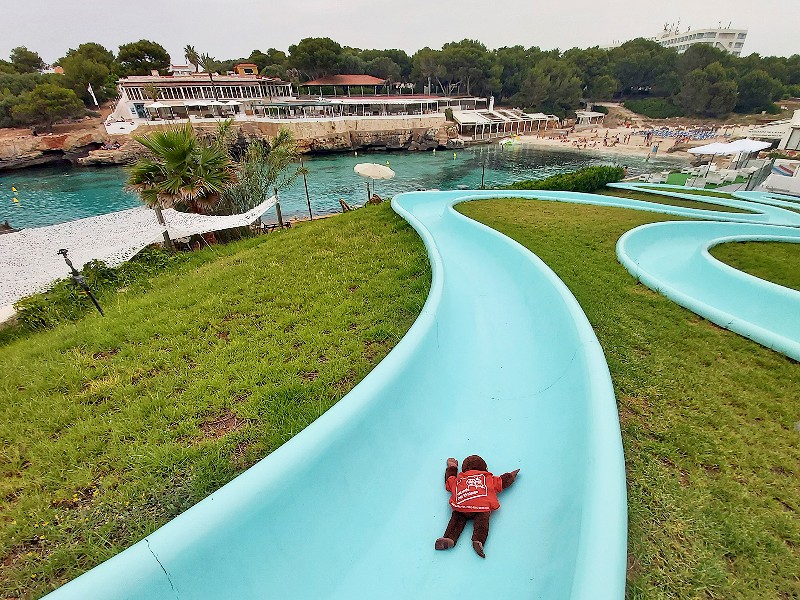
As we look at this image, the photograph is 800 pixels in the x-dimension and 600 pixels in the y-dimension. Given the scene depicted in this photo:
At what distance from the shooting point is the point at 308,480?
3.07 metres

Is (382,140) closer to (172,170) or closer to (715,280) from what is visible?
(172,170)

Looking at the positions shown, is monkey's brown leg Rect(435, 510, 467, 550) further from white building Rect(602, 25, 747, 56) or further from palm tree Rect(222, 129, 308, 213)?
white building Rect(602, 25, 747, 56)

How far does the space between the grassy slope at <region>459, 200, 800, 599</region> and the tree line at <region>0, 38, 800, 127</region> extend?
75.7 metres

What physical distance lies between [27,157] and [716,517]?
69051 millimetres

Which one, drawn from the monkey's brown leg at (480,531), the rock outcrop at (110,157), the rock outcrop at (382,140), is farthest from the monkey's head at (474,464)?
the rock outcrop at (110,157)

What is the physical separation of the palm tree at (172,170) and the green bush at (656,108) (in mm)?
97146

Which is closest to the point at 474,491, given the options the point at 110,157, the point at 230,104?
the point at 110,157

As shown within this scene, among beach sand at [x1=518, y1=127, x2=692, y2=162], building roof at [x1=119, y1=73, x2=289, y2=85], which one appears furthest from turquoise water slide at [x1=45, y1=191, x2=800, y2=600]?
building roof at [x1=119, y1=73, x2=289, y2=85]

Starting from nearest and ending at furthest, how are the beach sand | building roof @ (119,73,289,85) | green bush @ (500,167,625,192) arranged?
green bush @ (500,167,625,192), the beach sand, building roof @ (119,73,289,85)

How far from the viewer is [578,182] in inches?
701

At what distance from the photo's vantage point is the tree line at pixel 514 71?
65.1m

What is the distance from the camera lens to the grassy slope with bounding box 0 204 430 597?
121 inches

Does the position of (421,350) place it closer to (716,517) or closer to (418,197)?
(716,517)

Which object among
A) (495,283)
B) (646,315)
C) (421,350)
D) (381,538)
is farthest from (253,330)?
(646,315)
